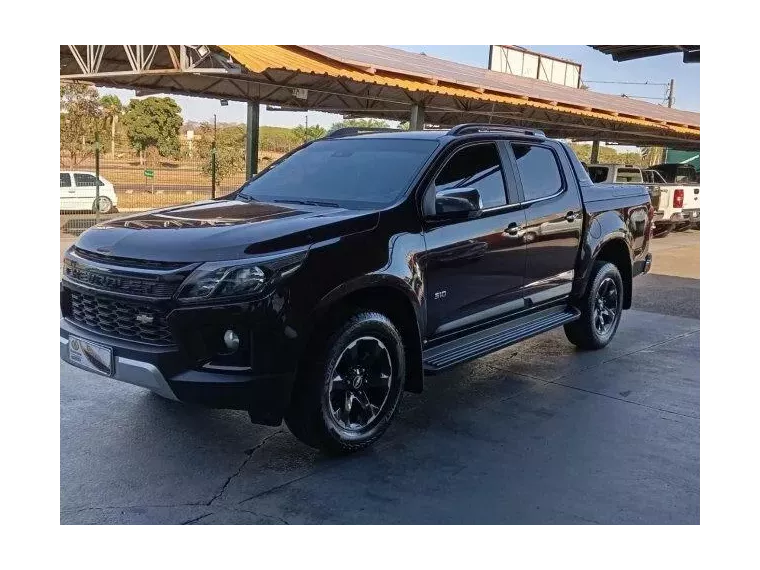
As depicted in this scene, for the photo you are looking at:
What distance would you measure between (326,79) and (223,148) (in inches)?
337

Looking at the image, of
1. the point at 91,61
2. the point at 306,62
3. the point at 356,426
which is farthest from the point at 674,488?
the point at 91,61

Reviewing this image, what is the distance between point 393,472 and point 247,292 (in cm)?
135

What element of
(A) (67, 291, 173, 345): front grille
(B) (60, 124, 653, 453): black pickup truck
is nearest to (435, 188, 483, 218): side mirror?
(B) (60, 124, 653, 453): black pickup truck

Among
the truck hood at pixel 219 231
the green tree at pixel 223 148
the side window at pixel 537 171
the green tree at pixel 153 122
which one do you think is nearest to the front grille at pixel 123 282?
the truck hood at pixel 219 231

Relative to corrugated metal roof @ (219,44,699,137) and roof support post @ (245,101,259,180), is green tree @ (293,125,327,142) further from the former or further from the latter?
roof support post @ (245,101,259,180)

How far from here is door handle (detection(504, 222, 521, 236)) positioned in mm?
5254

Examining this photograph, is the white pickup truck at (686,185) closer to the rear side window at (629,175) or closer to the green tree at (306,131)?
the rear side window at (629,175)

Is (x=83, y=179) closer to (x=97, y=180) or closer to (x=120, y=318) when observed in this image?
(x=97, y=180)

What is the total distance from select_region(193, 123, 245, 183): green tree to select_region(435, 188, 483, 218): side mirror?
12.6 m

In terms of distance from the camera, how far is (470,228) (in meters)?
4.89

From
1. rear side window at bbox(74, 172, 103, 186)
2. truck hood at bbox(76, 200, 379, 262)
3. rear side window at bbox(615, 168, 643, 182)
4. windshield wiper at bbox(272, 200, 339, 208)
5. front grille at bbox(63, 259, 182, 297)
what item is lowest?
front grille at bbox(63, 259, 182, 297)

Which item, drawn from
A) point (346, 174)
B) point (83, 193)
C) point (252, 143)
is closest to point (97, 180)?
point (83, 193)

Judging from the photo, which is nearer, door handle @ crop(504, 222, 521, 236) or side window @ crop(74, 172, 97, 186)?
door handle @ crop(504, 222, 521, 236)

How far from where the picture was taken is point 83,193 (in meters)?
17.3
